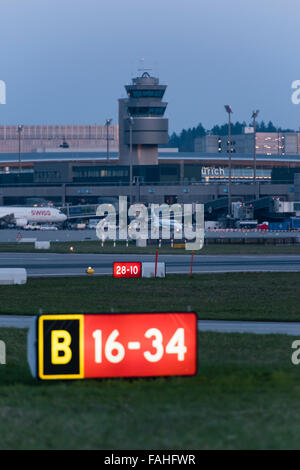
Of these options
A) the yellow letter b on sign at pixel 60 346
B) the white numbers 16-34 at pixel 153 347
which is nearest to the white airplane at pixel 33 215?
the yellow letter b on sign at pixel 60 346

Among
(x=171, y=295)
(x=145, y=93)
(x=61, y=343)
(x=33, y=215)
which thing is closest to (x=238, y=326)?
(x=171, y=295)

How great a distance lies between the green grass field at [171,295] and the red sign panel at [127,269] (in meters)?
0.60

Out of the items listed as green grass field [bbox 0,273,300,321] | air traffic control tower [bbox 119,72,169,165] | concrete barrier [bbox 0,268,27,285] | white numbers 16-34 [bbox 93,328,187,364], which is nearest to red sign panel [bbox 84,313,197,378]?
white numbers 16-34 [bbox 93,328,187,364]

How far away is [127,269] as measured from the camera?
42.7 metres

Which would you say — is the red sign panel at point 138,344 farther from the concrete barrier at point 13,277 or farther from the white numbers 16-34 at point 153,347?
the concrete barrier at point 13,277

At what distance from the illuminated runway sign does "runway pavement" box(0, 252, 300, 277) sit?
31938mm

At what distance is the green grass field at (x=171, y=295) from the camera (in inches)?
1139

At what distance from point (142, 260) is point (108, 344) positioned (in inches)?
1818

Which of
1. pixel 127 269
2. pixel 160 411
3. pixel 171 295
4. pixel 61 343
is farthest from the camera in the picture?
pixel 127 269

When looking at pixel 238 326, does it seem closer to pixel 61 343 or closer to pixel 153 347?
pixel 153 347

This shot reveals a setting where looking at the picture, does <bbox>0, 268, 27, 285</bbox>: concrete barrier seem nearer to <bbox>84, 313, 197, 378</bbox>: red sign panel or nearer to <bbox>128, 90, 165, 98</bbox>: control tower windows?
<bbox>84, 313, 197, 378</bbox>: red sign panel

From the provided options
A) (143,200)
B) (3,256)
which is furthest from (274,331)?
(143,200)

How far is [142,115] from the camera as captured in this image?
166 metres
